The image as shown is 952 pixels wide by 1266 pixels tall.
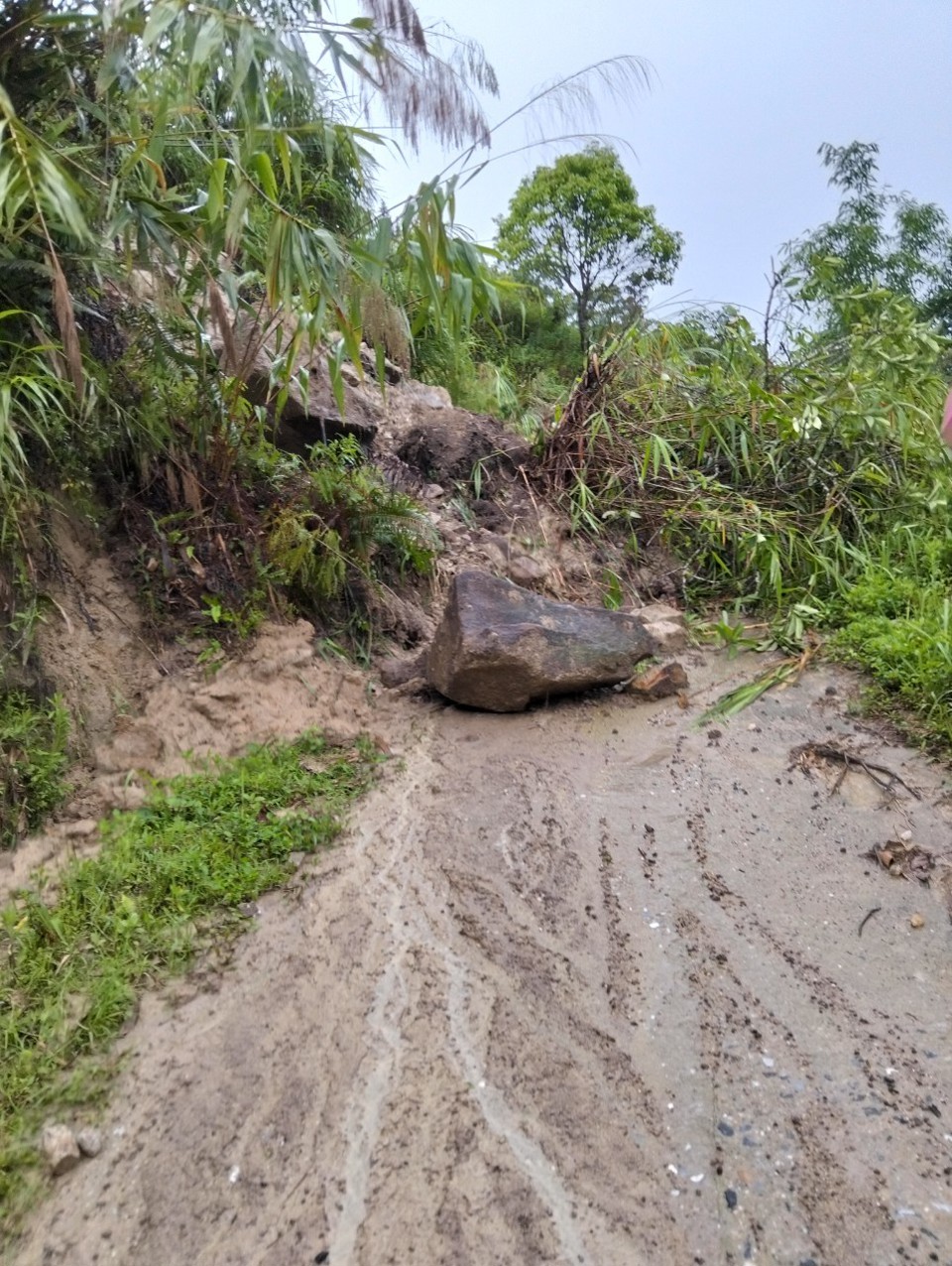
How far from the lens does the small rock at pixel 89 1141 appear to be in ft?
6.03

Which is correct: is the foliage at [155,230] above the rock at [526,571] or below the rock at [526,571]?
above

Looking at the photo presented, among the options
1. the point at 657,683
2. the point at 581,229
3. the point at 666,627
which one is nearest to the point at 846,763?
the point at 657,683

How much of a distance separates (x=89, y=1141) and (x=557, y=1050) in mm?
1060

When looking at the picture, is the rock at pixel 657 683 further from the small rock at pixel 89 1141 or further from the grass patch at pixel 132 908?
the small rock at pixel 89 1141

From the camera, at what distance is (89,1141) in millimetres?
1848

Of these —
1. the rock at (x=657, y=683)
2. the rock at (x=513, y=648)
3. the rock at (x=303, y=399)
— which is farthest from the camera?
the rock at (x=303, y=399)

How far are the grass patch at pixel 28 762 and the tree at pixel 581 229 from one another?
23.2ft

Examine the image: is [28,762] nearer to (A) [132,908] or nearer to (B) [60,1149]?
(A) [132,908]

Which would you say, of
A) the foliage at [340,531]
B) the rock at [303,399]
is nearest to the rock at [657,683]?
the foliage at [340,531]

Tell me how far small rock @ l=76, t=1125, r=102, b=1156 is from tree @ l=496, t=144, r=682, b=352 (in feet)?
26.4

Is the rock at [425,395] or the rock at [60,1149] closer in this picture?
the rock at [60,1149]

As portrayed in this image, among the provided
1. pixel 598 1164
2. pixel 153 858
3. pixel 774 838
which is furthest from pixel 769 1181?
pixel 153 858

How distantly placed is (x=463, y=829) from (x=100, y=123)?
9.63ft

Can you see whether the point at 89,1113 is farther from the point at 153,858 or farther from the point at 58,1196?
the point at 153,858
